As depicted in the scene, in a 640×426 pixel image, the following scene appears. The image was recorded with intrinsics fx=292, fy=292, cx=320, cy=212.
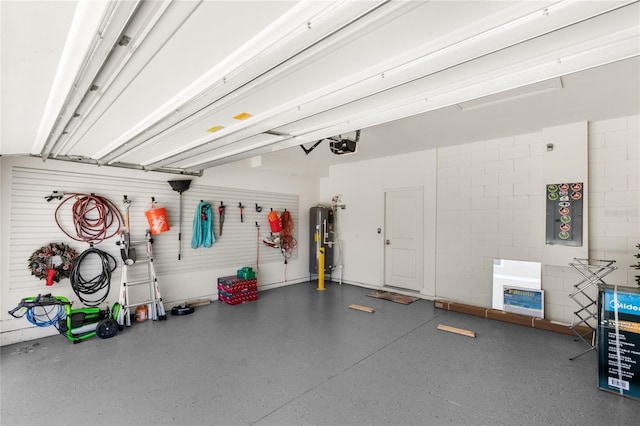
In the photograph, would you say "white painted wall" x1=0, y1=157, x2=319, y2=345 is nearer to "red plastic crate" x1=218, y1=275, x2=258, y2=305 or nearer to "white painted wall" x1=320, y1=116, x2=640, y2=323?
"red plastic crate" x1=218, y1=275, x2=258, y2=305

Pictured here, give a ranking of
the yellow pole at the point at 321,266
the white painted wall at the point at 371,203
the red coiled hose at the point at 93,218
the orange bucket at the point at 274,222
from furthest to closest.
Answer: the yellow pole at the point at 321,266 → the orange bucket at the point at 274,222 → the white painted wall at the point at 371,203 → the red coiled hose at the point at 93,218

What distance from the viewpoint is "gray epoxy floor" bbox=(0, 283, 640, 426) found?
2262 mm

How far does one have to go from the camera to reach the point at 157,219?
14.9 feet

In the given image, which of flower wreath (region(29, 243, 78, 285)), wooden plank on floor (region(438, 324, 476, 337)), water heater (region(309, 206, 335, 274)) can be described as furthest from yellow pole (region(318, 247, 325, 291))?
flower wreath (region(29, 243, 78, 285))

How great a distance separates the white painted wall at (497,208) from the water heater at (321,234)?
0.72 meters

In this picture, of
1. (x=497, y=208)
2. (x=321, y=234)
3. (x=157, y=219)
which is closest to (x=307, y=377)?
(x=157, y=219)

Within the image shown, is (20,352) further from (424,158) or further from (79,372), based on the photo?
(424,158)

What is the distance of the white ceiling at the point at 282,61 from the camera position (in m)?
1.14

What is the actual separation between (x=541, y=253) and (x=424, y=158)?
8.06 ft

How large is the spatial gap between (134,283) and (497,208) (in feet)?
19.0

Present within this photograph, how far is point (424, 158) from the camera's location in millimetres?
5637

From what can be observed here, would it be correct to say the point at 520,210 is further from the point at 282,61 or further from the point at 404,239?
the point at 282,61

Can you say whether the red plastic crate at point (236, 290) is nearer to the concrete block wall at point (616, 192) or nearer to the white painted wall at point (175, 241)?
the white painted wall at point (175, 241)

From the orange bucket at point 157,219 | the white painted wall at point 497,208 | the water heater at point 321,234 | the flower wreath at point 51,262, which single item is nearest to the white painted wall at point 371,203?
the white painted wall at point 497,208
